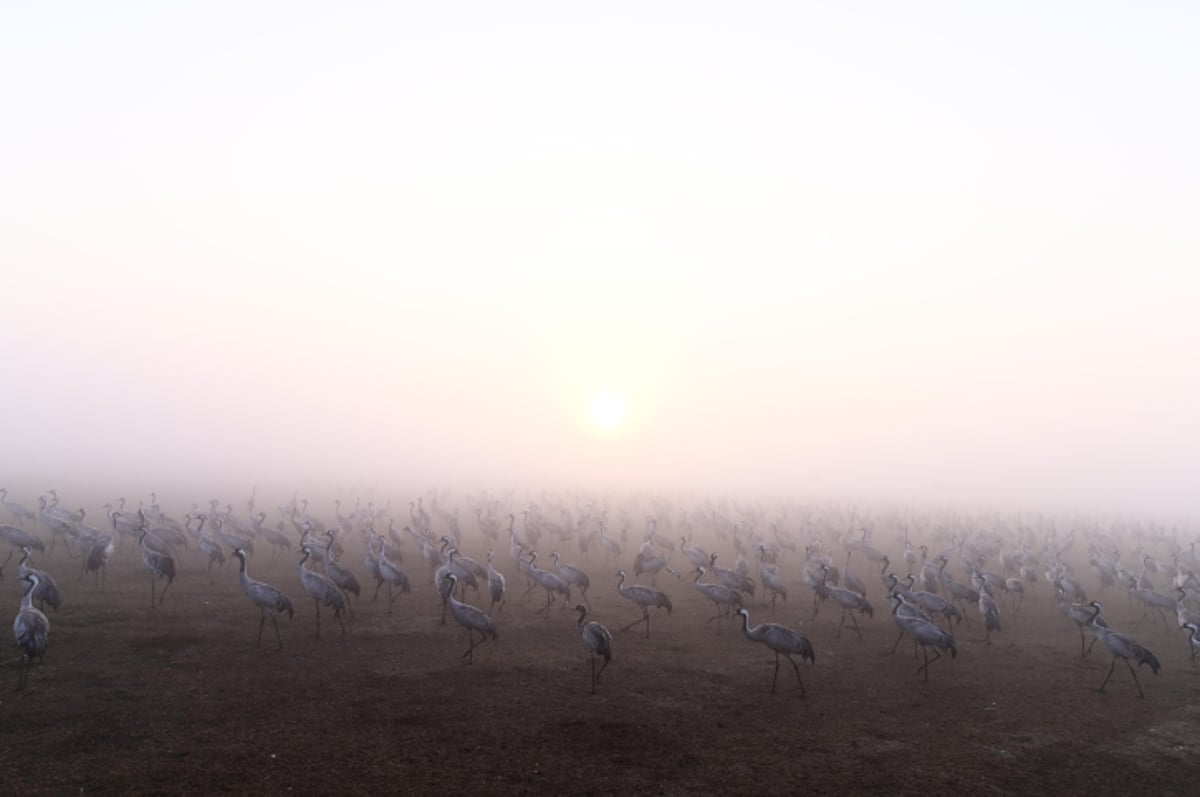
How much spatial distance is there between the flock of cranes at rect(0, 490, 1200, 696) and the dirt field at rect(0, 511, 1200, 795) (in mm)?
691

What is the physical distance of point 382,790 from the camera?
9219mm

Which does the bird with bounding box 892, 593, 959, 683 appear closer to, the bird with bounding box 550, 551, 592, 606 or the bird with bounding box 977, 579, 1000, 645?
the bird with bounding box 977, 579, 1000, 645

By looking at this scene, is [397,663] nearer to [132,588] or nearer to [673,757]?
[673,757]

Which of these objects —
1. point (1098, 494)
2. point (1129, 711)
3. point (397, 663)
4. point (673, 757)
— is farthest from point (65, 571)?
point (1098, 494)

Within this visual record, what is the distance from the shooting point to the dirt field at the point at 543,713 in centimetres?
986

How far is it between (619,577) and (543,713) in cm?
1186

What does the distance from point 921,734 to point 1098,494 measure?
670ft

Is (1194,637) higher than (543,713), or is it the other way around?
(1194,637)

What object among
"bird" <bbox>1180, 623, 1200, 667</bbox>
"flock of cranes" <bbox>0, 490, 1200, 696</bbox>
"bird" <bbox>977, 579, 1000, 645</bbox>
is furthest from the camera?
"bird" <bbox>977, 579, 1000, 645</bbox>

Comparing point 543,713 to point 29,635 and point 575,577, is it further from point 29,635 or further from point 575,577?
point 575,577

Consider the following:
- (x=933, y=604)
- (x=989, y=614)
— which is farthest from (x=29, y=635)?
(x=989, y=614)

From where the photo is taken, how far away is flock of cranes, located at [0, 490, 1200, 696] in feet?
51.7

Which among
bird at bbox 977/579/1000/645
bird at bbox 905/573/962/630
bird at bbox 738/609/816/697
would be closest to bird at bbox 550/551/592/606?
bird at bbox 738/609/816/697

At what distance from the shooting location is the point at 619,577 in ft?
79.0
